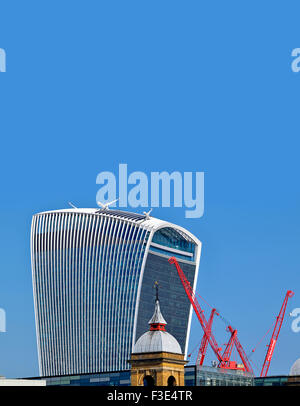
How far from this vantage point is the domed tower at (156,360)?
15250cm

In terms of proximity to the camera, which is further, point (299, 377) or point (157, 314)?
point (299, 377)

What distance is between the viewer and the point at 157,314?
157375 millimetres

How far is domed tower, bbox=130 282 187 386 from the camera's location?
6004 inches

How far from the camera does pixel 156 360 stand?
152 metres
